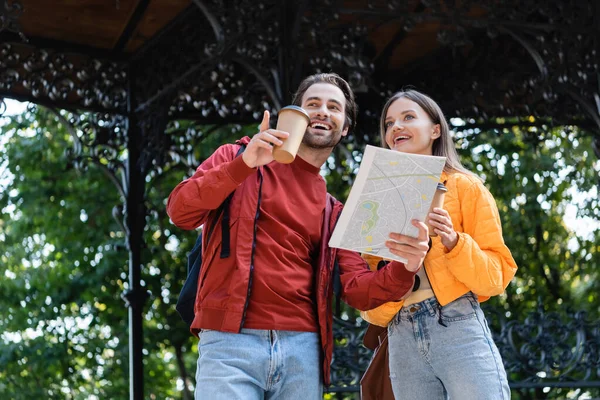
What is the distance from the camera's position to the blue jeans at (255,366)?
2.86 meters

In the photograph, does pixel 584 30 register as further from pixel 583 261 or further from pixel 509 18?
pixel 583 261

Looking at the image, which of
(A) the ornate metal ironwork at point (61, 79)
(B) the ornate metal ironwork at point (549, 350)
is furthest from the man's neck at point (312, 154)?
→ (A) the ornate metal ironwork at point (61, 79)

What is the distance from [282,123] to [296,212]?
0.44 meters

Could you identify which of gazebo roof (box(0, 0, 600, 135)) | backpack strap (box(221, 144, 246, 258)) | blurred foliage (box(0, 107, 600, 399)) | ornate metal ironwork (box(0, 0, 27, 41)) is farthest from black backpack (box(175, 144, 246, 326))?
blurred foliage (box(0, 107, 600, 399))

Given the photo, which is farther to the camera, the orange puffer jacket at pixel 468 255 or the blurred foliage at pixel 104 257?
the blurred foliage at pixel 104 257

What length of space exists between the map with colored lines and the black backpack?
1.19 feet

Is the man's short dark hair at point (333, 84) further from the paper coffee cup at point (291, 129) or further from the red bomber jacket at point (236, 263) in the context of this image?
the paper coffee cup at point (291, 129)

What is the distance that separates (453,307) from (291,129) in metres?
0.83

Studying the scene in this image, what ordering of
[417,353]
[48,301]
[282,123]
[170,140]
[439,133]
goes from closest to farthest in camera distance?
[282,123] < [417,353] < [439,133] < [170,140] < [48,301]

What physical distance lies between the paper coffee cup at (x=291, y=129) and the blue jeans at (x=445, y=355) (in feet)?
2.41

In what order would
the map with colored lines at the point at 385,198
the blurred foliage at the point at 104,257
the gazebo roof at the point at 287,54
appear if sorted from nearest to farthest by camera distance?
the map with colored lines at the point at 385,198, the gazebo roof at the point at 287,54, the blurred foliage at the point at 104,257

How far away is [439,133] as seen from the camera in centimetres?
332

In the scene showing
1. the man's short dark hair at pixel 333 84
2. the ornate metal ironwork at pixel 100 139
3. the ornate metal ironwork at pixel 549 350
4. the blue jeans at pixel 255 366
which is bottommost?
the ornate metal ironwork at pixel 549 350

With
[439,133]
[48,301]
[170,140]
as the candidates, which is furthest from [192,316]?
[48,301]
